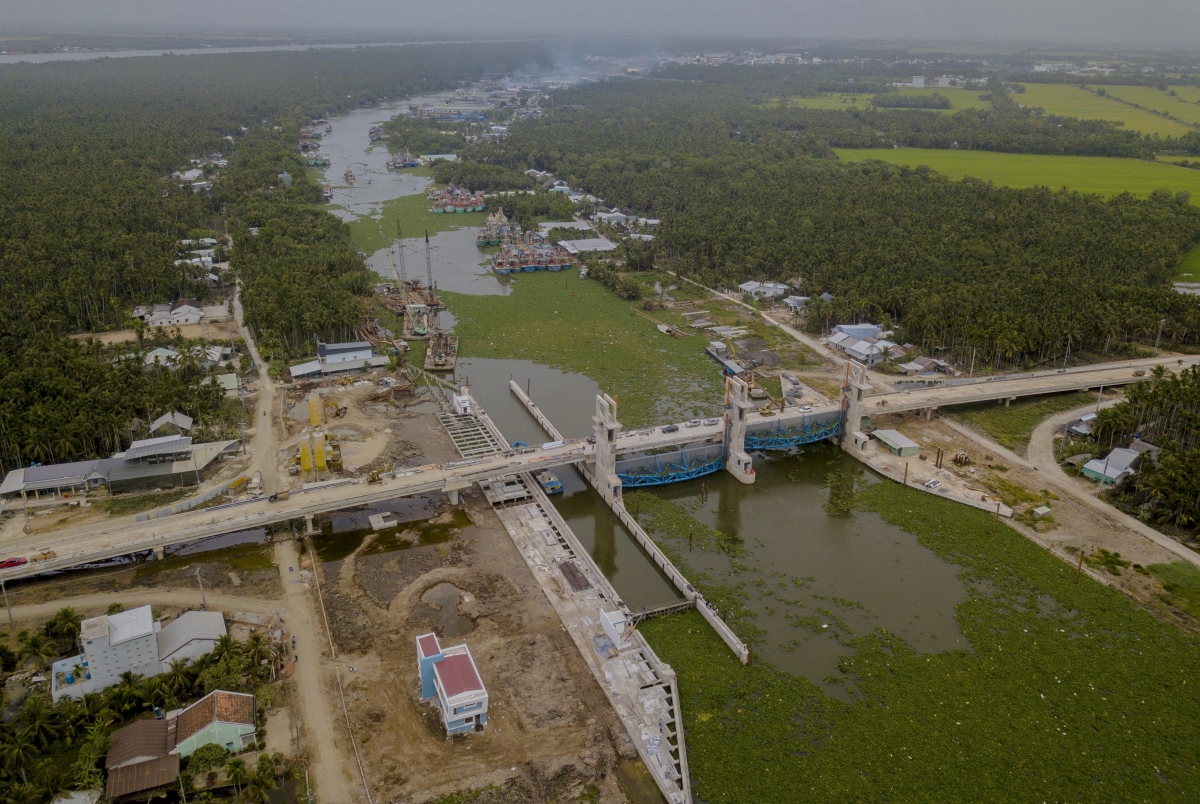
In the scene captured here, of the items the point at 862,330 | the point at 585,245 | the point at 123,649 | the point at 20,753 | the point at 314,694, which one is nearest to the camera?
the point at 20,753

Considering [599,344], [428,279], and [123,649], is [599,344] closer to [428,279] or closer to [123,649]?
[428,279]

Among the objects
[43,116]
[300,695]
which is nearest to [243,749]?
[300,695]

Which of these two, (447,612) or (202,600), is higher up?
(202,600)

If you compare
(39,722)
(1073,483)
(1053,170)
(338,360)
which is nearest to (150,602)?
(39,722)

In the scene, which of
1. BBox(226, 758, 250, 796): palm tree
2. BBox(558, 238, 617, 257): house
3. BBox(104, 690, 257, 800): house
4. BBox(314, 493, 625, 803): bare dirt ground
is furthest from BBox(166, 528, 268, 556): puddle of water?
BBox(558, 238, 617, 257): house

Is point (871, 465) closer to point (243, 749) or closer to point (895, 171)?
point (243, 749)

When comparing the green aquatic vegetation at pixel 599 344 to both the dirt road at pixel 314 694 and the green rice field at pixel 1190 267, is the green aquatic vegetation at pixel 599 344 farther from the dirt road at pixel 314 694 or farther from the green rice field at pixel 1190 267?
the green rice field at pixel 1190 267

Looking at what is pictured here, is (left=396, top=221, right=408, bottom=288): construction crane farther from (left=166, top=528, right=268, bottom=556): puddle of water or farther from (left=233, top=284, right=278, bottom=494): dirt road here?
(left=166, top=528, right=268, bottom=556): puddle of water

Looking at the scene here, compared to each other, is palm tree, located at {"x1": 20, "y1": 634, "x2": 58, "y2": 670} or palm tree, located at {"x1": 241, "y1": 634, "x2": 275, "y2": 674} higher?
palm tree, located at {"x1": 20, "y1": 634, "x2": 58, "y2": 670}
